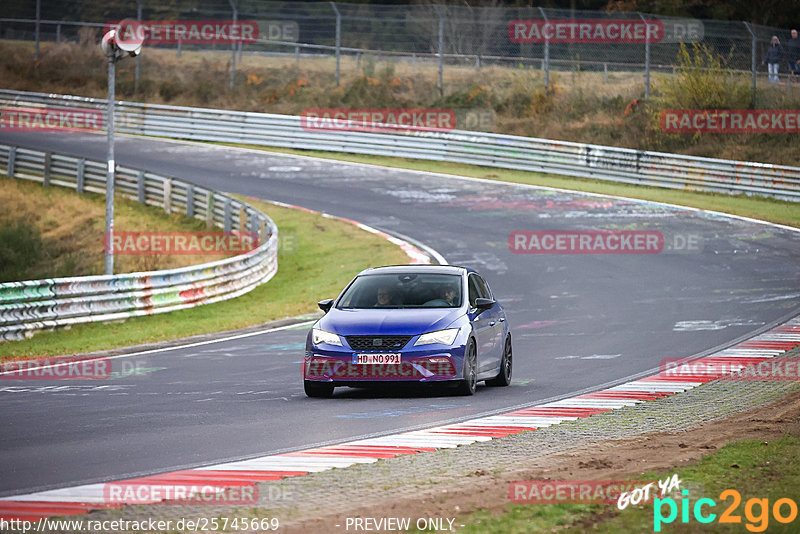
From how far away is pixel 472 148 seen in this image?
42.4 m

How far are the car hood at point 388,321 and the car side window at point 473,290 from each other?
589 mm

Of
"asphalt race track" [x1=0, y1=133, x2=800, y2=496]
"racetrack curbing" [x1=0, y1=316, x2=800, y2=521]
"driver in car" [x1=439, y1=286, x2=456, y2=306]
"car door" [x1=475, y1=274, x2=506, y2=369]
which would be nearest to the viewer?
"racetrack curbing" [x1=0, y1=316, x2=800, y2=521]

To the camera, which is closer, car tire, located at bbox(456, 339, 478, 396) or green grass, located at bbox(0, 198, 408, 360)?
car tire, located at bbox(456, 339, 478, 396)

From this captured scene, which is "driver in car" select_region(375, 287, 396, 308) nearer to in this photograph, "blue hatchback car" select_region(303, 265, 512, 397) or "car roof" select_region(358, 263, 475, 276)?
"blue hatchback car" select_region(303, 265, 512, 397)

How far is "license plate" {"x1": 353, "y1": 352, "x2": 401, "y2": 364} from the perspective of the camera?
41.6ft

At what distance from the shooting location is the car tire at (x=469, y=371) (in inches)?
509

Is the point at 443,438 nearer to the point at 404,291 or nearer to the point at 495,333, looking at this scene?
the point at 404,291

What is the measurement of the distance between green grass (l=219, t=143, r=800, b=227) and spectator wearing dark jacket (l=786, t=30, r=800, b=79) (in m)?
5.41

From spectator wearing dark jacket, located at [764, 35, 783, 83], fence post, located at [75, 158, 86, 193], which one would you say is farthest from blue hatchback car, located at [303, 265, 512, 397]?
spectator wearing dark jacket, located at [764, 35, 783, 83]

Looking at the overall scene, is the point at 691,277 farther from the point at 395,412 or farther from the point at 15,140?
the point at 15,140

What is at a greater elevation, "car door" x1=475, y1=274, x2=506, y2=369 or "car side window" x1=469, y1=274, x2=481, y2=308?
"car side window" x1=469, y1=274, x2=481, y2=308

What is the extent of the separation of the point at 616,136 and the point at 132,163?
18.1 meters

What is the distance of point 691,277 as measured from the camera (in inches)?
978

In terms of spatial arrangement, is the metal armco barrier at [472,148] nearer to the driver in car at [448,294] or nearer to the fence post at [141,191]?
the fence post at [141,191]
